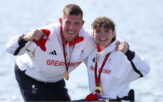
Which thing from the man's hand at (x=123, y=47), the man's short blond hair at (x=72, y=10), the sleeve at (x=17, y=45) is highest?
the man's short blond hair at (x=72, y=10)

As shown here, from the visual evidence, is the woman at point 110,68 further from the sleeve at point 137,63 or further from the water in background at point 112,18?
the water in background at point 112,18

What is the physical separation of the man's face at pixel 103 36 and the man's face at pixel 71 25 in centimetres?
25

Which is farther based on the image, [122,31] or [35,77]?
[122,31]

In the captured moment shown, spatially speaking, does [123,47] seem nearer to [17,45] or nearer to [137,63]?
[137,63]

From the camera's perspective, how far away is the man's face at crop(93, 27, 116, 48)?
238 inches

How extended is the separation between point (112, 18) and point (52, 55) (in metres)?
20.5

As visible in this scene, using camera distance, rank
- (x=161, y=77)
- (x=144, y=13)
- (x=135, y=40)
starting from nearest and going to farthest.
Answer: (x=161, y=77)
(x=135, y=40)
(x=144, y=13)

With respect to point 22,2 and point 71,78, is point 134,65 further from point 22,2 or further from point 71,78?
point 22,2

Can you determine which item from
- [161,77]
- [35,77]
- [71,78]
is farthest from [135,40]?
[35,77]

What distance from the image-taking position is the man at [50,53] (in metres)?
6.05

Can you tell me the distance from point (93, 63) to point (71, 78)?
25.6 feet

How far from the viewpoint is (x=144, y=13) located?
28.8m

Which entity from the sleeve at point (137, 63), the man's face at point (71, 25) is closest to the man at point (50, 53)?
the man's face at point (71, 25)

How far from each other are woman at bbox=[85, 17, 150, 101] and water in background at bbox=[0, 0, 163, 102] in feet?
20.6
